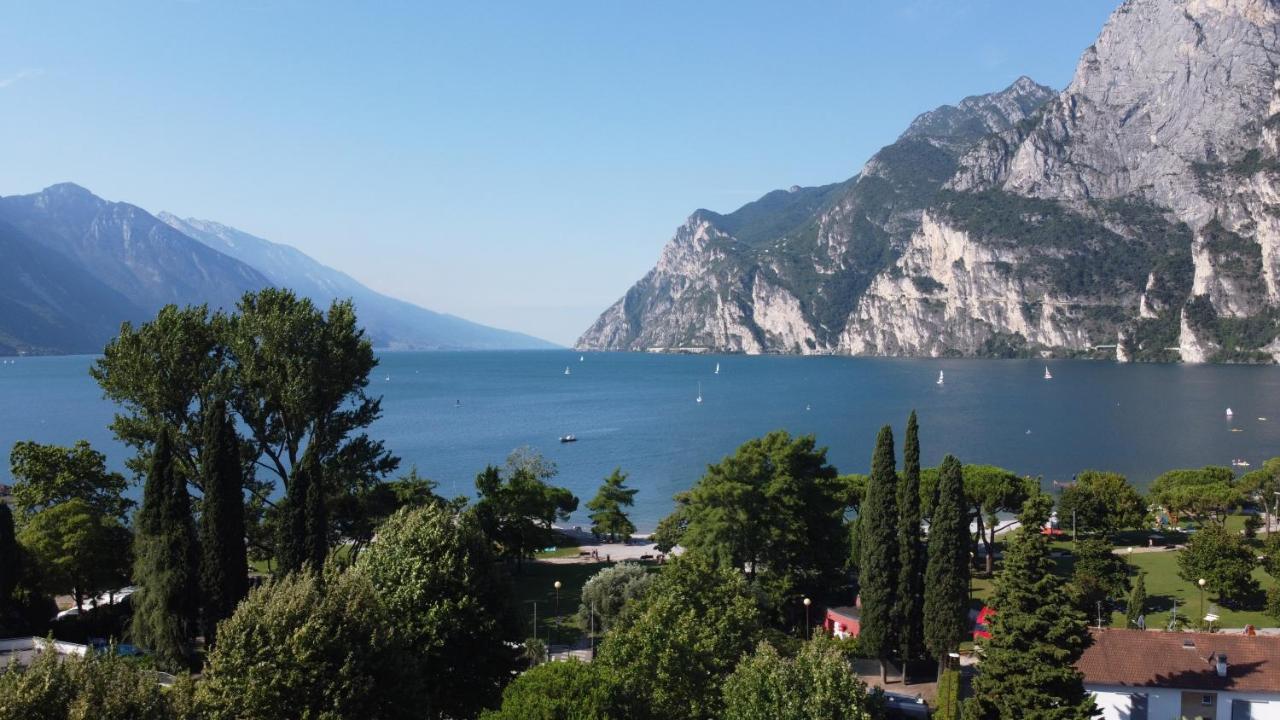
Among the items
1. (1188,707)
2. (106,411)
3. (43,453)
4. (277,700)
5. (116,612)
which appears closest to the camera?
(277,700)

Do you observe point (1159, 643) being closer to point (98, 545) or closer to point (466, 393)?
point (98, 545)

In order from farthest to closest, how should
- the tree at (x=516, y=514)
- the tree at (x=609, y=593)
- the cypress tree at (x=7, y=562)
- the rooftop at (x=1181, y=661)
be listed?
the tree at (x=516, y=514) → the tree at (x=609, y=593) → the cypress tree at (x=7, y=562) → the rooftop at (x=1181, y=661)

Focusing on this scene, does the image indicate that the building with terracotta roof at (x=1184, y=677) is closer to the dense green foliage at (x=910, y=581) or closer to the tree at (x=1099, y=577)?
the dense green foliage at (x=910, y=581)

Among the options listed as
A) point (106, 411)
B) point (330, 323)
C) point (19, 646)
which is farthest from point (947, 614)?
point (106, 411)

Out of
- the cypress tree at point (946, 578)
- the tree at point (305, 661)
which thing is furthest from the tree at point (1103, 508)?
the tree at point (305, 661)

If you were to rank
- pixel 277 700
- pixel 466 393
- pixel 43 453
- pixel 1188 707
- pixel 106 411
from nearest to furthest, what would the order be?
pixel 277 700 → pixel 1188 707 → pixel 43 453 → pixel 106 411 → pixel 466 393

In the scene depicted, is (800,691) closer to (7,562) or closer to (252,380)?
(252,380)

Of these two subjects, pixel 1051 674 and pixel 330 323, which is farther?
pixel 330 323
